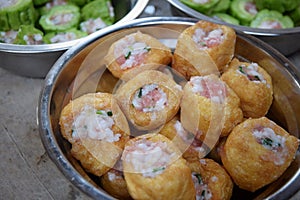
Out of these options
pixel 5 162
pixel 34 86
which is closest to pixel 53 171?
pixel 5 162

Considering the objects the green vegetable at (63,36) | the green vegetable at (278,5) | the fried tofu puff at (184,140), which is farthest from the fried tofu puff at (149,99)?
the green vegetable at (278,5)

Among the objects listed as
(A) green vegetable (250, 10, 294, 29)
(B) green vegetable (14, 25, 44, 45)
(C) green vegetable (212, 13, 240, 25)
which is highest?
(A) green vegetable (250, 10, 294, 29)

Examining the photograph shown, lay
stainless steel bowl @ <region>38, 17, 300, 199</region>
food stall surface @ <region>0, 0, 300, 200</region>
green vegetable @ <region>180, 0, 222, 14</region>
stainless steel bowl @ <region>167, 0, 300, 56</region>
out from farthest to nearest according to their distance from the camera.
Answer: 1. green vegetable @ <region>180, 0, 222, 14</region>
2. stainless steel bowl @ <region>167, 0, 300, 56</region>
3. food stall surface @ <region>0, 0, 300, 200</region>
4. stainless steel bowl @ <region>38, 17, 300, 199</region>

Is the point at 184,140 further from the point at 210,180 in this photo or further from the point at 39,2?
the point at 39,2

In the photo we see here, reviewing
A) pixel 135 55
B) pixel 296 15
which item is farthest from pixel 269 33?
pixel 135 55

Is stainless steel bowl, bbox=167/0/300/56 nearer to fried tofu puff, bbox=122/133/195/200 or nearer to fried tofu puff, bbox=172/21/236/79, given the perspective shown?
fried tofu puff, bbox=172/21/236/79

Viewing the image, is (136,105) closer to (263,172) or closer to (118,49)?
(118,49)

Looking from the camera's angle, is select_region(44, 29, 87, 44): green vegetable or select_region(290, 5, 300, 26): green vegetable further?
select_region(290, 5, 300, 26): green vegetable

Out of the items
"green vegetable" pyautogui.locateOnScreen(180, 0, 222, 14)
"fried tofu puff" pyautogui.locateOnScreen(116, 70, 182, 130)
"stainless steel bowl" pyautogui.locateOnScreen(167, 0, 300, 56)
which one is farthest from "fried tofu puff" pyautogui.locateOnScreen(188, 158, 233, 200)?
"green vegetable" pyautogui.locateOnScreen(180, 0, 222, 14)
